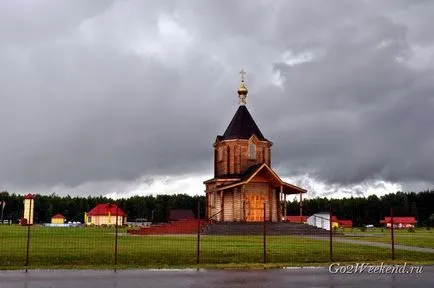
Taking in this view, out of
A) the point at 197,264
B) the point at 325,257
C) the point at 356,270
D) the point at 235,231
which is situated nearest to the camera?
the point at 356,270

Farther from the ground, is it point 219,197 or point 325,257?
point 219,197

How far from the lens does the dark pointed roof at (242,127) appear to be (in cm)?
4973

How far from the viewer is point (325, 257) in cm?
2127

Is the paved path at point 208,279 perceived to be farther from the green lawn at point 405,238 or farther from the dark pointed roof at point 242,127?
the dark pointed roof at point 242,127

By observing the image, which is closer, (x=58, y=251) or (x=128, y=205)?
(x=58, y=251)

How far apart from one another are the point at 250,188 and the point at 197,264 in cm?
2924

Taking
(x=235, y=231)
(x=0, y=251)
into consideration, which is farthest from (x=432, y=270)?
(x=235, y=231)

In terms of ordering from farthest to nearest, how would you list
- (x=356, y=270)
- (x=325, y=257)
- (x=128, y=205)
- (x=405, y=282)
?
(x=128, y=205)
(x=325, y=257)
(x=356, y=270)
(x=405, y=282)

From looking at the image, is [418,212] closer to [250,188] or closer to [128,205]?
[128,205]

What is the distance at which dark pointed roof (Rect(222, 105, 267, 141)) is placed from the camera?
49.7 metres
